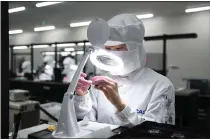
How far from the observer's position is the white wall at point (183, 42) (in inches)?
217

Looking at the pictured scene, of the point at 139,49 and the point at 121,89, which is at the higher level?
the point at 139,49

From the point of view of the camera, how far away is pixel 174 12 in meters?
5.91

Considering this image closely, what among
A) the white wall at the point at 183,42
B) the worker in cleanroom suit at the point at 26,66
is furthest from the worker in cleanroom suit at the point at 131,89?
the worker in cleanroom suit at the point at 26,66

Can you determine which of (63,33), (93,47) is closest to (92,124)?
(93,47)

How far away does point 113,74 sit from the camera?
1224 millimetres

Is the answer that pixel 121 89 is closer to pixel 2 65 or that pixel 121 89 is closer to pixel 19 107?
pixel 2 65

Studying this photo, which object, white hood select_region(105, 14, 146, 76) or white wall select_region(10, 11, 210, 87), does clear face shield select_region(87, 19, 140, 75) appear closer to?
white hood select_region(105, 14, 146, 76)

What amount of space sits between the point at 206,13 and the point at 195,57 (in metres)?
1.10

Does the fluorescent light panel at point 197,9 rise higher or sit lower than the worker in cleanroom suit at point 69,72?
higher

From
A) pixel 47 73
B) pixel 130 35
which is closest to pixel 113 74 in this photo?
pixel 130 35

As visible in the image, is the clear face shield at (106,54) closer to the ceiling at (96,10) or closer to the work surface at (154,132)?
the work surface at (154,132)

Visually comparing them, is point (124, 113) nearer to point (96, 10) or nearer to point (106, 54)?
point (106, 54)

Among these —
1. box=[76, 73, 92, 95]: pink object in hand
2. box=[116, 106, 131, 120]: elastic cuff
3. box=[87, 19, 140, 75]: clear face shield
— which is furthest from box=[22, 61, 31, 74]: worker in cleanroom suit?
box=[116, 106, 131, 120]: elastic cuff

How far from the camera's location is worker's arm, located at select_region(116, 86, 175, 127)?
0.92 metres
